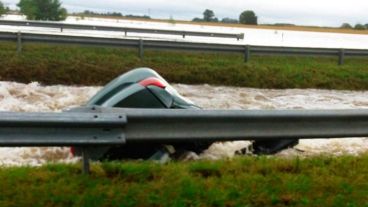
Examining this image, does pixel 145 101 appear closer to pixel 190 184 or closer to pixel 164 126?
pixel 164 126

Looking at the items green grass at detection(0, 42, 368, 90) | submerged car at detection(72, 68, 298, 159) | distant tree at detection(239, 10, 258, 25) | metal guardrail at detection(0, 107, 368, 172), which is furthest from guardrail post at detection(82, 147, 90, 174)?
distant tree at detection(239, 10, 258, 25)

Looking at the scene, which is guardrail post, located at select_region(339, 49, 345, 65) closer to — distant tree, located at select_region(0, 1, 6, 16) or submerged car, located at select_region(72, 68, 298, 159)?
submerged car, located at select_region(72, 68, 298, 159)

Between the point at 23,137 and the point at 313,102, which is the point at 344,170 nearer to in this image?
the point at 23,137

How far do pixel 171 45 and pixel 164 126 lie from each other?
45.6 feet

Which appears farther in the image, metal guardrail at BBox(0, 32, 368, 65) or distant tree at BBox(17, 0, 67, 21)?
distant tree at BBox(17, 0, 67, 21)

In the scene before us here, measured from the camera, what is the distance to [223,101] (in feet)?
46.7

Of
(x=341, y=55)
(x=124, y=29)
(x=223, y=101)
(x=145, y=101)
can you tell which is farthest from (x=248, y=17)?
(x=145, y=101)

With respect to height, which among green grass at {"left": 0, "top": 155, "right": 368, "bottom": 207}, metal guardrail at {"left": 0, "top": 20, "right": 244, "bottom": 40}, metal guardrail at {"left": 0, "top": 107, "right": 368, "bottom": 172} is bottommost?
metal guardrail at {"left": 0, "top": 20, "right": 244, "bottom": 40}

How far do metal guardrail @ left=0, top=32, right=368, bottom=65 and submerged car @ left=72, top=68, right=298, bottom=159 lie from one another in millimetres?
10340

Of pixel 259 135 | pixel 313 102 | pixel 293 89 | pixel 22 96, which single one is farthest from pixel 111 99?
pixel 293 89

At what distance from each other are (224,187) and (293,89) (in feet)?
40.3

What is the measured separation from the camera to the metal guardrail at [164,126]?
516 centimetres

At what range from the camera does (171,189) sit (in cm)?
542

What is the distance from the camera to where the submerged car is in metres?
6.96
